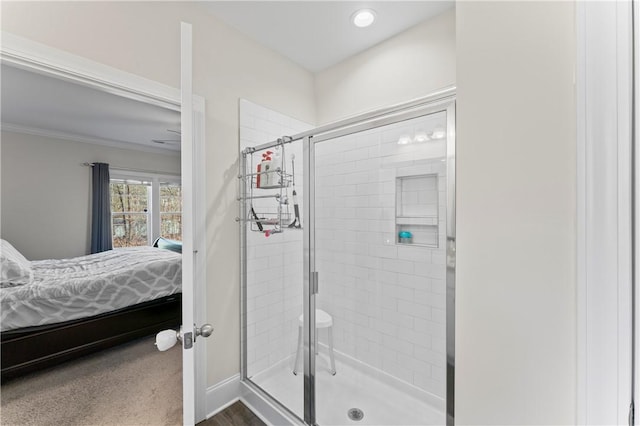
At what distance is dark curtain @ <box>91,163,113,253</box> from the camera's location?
2.18m

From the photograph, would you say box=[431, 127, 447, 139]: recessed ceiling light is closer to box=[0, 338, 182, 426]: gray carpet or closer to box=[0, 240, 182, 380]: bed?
box=[0, 240, 182, 380]: bed

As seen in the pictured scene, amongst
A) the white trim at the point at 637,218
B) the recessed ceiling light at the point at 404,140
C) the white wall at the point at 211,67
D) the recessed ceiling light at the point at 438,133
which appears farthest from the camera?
the recessed ceiling light at the point at 404,140

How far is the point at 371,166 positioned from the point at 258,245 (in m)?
1.01

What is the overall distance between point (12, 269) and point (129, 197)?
99 cm

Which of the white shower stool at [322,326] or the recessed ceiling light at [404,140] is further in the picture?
the white shower stool at [322,326]

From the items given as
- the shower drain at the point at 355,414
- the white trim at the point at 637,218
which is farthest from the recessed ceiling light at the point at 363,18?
the shower drain at the point at 355,414

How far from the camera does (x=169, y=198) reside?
2125mm

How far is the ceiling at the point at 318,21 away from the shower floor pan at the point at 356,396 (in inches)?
89.4

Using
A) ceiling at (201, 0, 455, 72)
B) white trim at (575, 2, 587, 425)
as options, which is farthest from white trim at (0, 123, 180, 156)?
white trim at (575, 2, 587, 425)

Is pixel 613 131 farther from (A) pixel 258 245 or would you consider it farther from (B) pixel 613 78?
(A) pixel 258 245

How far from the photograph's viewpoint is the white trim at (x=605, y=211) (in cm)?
45

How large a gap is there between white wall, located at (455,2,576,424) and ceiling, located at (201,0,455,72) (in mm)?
1271

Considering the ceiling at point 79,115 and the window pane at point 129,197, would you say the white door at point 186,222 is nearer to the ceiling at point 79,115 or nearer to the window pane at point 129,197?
the ceiling at point 79,115

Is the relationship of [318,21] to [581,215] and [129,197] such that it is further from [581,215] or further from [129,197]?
[129,197]
